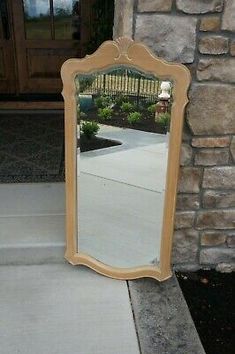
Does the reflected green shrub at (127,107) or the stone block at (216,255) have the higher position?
the reflected green shrub at (127,107)

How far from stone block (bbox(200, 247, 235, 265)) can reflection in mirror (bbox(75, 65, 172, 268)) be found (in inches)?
14.0

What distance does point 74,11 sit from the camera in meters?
5.16

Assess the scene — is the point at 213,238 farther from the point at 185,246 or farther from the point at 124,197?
the point at 124,197

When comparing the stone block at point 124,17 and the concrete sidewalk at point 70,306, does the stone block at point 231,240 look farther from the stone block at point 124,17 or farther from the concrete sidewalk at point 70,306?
the stone block at point 124,17

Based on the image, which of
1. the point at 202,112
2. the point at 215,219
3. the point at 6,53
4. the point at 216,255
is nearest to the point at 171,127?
the point at 202,112

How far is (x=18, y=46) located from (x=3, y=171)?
2.60 meters

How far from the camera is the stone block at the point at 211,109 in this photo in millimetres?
1997

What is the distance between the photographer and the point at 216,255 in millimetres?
2424

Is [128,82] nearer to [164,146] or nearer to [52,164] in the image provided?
[164,146]

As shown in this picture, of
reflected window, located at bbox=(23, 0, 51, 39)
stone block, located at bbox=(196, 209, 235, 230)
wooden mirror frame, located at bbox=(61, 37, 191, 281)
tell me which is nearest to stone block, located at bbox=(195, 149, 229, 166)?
wooden mirror frame, located at bbox=(61, 37, 191, 281)

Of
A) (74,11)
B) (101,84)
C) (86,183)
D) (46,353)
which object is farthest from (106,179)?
(74,11)

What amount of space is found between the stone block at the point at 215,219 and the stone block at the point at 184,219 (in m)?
0.04

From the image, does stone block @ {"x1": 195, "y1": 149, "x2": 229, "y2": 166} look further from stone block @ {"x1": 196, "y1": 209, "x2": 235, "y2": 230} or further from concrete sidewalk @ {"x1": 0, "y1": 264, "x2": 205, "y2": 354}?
concrete sidewalk @ {"x1": 0, "y1": 264, "x2": 205, "y2": 354}

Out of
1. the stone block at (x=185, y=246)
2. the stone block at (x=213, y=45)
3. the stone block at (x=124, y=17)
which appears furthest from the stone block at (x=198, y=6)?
the stone block at (x=185, y=246)
